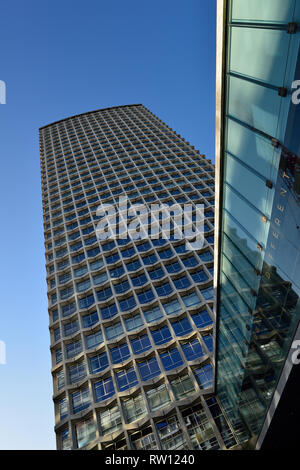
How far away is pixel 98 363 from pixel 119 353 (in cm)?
201

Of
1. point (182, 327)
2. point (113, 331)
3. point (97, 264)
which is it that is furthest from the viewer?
point (97, 264)

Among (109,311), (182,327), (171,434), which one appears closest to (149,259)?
(109,311)

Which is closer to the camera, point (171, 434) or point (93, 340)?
point (171, 434)

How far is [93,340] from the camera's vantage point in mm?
32812

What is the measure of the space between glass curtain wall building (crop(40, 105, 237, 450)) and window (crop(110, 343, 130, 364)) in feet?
0.33

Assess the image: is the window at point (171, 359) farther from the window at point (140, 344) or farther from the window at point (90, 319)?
the window at point (90, 319)

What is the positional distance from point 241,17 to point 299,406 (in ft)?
45.1

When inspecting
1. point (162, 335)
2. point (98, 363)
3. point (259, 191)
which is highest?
point (259, 191)

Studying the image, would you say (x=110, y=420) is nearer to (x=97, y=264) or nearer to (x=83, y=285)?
(x=83, y=285)

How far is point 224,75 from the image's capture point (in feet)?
38.9

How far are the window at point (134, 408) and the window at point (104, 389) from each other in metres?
1.66

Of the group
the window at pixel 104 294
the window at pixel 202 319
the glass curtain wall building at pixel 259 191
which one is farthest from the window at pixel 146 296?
the glass curtain wall building at pixel 259 191

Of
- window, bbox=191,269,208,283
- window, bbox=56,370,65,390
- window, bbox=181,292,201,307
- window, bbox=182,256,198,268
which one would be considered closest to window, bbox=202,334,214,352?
window, bbox=181,292,201,307
